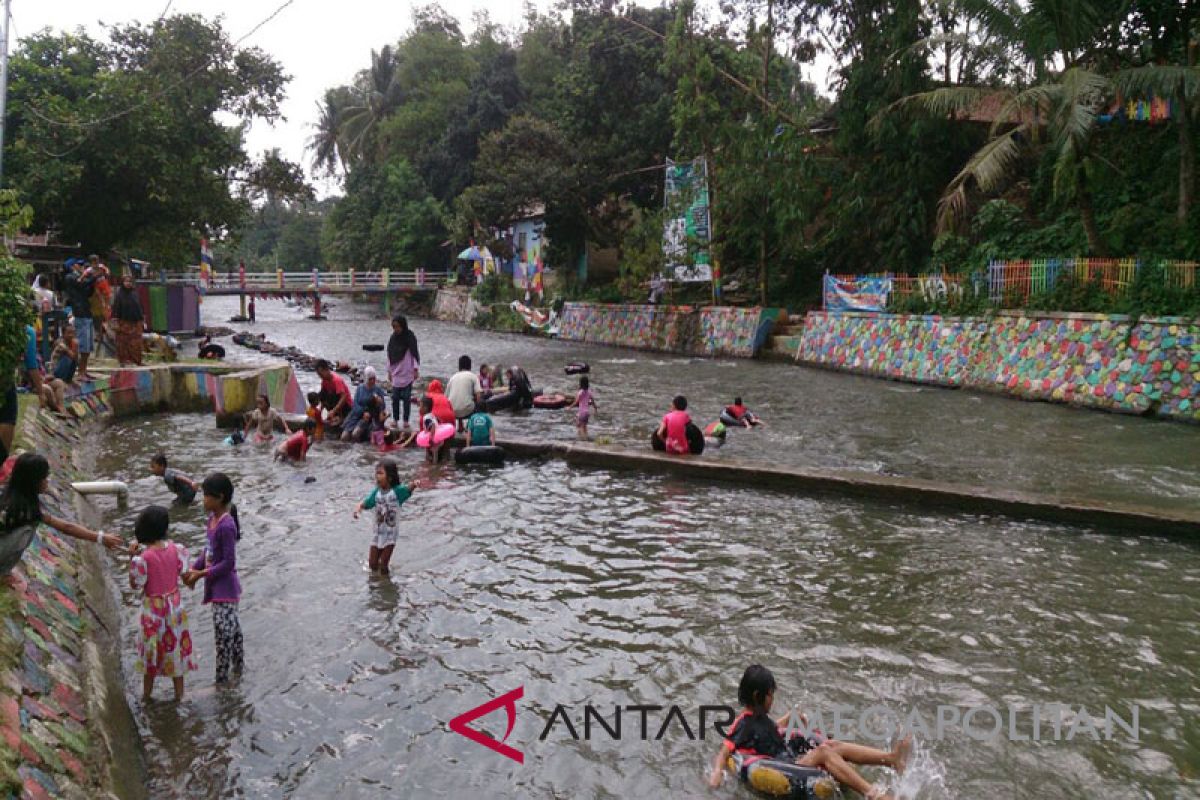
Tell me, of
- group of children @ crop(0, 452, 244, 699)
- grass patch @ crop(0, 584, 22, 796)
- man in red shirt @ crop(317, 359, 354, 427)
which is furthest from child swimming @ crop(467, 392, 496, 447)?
grass patch @ crop(0, 584, 22, 796)

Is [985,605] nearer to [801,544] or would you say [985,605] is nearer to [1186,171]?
[801,544]

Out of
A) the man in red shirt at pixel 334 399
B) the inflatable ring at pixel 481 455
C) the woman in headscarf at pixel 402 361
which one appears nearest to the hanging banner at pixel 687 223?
the woman in headscarf at pixel 402 361

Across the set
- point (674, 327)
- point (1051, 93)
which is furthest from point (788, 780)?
point (674, 327)

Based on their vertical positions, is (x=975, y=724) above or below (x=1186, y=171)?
below

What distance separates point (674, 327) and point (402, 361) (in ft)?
69.6

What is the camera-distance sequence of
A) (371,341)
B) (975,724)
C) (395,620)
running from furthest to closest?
(371,341) < (395,620) < (975,724)

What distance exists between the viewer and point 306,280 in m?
59.3

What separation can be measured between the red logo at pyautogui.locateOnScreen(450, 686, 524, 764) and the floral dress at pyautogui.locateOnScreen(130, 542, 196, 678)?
1.85 m

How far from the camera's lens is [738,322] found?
3194 cm

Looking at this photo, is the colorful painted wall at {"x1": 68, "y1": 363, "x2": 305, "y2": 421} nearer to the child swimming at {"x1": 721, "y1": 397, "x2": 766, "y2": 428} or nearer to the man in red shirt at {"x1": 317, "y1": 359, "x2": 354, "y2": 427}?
the man in red shirt at {"x1": 317, "y1": 359, "x2": 354, "y2": 427}

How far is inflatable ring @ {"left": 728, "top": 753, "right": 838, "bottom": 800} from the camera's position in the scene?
15.6ft

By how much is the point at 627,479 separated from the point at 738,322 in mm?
20428

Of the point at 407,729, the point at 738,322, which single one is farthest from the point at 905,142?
the point at 407,729

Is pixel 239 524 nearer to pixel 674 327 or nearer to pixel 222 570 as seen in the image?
pixel 222 570
